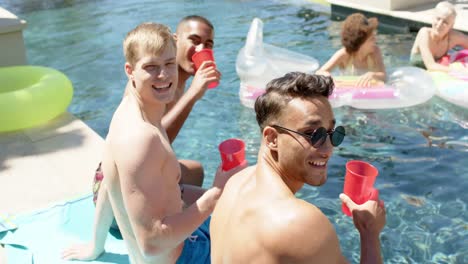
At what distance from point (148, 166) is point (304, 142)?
72 cm

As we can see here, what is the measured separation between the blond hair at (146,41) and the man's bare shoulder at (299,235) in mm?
1052

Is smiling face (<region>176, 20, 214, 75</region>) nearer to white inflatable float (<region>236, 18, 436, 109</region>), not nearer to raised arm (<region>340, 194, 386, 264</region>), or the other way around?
raised arm (<region>340, 194, 386, 264</region>)

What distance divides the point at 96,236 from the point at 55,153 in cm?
188

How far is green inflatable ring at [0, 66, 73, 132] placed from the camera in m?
5.24

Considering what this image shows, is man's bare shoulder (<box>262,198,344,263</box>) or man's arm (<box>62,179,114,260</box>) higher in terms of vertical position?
man's bare shoulder (<box>262,198,344,263</box>)

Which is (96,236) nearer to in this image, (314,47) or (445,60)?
(445,60)

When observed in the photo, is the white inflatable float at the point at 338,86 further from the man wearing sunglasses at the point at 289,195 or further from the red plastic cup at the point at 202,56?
the man wearing sunglasses at the point at 289,195

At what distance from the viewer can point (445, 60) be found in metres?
6.99

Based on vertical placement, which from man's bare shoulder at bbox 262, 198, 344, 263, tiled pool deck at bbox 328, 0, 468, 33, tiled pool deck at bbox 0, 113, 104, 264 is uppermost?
man's bare shoulder at bbox 262, 198, 344, 263

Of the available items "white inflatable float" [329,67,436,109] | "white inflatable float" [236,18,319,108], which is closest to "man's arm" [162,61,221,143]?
"white inflatable float" [236,18,319,108]

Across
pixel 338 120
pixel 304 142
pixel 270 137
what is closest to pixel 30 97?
pixel 338 120

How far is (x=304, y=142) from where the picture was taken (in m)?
2.04

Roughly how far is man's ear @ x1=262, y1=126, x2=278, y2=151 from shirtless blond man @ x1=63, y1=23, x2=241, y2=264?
0.51 m

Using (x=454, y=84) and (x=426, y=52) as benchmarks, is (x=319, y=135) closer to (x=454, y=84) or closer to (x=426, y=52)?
(x=454, y=84)
